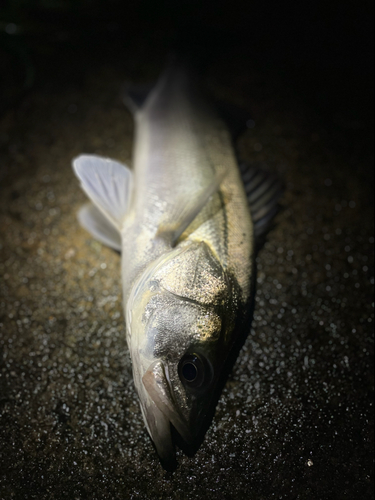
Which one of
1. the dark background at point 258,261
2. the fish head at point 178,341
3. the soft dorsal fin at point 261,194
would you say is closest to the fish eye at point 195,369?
the fish head at point 178,341

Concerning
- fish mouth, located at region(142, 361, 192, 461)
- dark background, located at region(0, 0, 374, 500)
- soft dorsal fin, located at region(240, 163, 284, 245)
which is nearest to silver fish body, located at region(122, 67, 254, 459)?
fish mouth, located at region(142, 361, 192, 461)

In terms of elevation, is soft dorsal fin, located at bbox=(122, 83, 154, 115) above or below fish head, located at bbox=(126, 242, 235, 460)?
above

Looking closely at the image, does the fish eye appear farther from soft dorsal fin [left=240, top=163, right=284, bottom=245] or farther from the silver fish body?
soft dorsal fin [left=240, top=163, right=284, bottom=245]

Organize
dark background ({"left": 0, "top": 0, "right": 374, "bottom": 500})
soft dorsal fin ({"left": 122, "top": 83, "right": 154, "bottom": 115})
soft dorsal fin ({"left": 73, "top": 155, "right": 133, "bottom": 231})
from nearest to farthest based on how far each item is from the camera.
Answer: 1. dark background ({"left": 0, "top": 0, "right": 374, "bottom": 500})
2. soft dorsal fin ({"left": 73, "top": 155, "right": 133, "bottom": 231})
3. soft dorsal fin ({"left": 122, "top": 83, "right": 154, "bottom": 115})

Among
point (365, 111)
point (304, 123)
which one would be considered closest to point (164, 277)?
point (304, 123)

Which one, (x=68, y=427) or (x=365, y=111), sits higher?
(x=365, y=111)

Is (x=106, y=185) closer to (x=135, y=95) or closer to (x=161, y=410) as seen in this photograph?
(x=135, y=95)

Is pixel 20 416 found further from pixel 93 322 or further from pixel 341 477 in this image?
pixel 341 477
